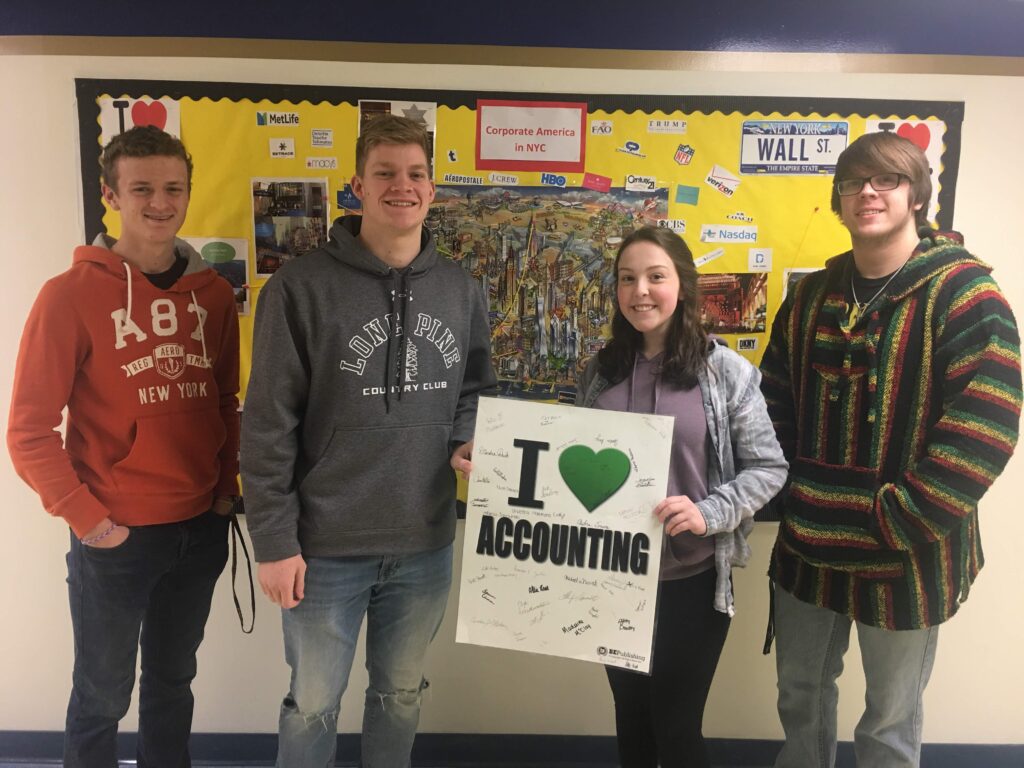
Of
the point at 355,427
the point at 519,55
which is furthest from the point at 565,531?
the point at 519,55

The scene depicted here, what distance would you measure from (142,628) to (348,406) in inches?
38.5

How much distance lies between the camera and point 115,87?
1981 millimetres

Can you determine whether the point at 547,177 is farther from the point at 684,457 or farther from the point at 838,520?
the point at 838,520

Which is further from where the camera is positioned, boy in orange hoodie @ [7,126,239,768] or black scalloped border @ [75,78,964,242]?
black scalloped border @ [75,78,964,242]

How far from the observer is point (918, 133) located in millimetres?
2053

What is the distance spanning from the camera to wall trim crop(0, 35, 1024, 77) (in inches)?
78.0

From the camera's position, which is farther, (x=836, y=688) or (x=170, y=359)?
(x=836, y=688)

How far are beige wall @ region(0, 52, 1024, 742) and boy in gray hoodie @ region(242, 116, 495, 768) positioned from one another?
0.64 metres

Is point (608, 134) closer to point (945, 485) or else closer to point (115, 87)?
point (945, 485)

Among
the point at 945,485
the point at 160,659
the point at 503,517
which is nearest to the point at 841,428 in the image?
the point at 945,485

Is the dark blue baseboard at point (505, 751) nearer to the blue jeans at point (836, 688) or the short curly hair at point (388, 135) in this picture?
the blue jeans at point (836, 688)

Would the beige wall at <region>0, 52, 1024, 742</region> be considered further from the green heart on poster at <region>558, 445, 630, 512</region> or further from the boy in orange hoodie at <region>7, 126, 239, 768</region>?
the green heart on poster at <region>558, 445, 630, 512</region>

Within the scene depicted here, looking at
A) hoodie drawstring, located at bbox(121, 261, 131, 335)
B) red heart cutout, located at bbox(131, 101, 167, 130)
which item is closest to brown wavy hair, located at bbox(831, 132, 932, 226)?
hoodie drawstring, located at bbox(121, 261, 131, 335)

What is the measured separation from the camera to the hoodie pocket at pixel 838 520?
5.22ft
